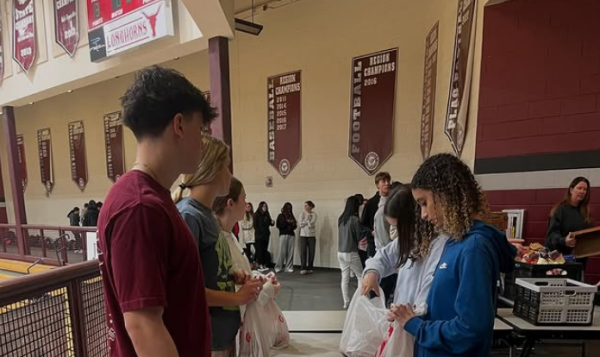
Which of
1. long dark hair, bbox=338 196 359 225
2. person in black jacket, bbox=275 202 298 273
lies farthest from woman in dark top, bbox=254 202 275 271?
long dark hair, bbox=338 196 359 225

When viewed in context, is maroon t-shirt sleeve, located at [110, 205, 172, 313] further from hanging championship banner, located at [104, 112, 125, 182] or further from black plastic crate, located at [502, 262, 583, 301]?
hanging championship banner, located at [104, 112, 125, 182]

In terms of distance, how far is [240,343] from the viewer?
1.48 m

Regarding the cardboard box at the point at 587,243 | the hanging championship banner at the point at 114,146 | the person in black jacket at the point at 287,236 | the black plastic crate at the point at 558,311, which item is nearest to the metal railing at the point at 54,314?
the black plastic crate at the point at 558,311

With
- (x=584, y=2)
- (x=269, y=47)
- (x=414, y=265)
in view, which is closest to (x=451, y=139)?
(x=584, y=2)

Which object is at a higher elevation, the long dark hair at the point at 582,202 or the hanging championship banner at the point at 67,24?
the hanging championship banner at the point at 67,24

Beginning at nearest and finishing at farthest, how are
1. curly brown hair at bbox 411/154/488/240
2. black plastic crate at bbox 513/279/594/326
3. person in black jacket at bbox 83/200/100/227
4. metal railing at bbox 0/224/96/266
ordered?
curly brown hair at bbox 411/154/488/240 < black plastic crate at bbox 513/279/594/326 < metal railing at bbox 0/224/96/266 < person in black jacket at bbox 83/200/100/227

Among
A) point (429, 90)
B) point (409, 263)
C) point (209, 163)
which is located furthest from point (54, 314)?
point (429, 90)

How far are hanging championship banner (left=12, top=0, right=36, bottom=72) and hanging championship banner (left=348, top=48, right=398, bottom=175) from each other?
5038mm

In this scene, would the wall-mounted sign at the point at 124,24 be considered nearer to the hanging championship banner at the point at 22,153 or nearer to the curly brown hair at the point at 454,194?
the curly brown hair at the point at 454,194

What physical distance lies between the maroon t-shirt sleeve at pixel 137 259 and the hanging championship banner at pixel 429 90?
4499 mm

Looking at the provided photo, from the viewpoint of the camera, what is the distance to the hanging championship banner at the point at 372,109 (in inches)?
225

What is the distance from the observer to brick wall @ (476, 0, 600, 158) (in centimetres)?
305

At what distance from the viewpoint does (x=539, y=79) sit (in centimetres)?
317

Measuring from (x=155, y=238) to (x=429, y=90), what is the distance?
494 cm
